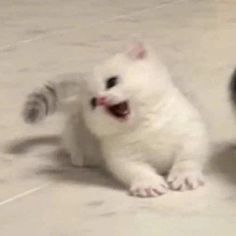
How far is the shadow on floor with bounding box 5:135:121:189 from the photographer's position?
1321mm

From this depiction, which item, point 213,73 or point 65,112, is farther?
point 213,73

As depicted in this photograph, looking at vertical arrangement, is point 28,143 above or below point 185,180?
above

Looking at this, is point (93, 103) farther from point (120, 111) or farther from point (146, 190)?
point (146, 190)

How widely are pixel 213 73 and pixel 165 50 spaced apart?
24 cm

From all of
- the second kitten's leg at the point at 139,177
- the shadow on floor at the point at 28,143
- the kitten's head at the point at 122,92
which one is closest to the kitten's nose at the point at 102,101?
the kitten's head at the point at 122,92

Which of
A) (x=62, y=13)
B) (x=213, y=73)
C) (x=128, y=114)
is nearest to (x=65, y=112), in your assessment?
(x=128, y=114)

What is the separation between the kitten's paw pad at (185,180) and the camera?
4.10ft

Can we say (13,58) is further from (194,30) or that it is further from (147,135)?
(147,135)

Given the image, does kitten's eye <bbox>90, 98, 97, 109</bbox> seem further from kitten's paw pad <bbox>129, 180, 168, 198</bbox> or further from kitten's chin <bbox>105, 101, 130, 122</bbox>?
kitten's paw pad <bbox>129, 180, 168, 198</bbox>

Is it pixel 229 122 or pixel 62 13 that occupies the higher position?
pixel 62 13

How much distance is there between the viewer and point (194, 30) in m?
2.24

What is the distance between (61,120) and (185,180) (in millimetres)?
352

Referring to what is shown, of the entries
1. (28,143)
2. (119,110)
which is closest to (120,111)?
(119,110)

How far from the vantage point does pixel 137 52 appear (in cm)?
126
